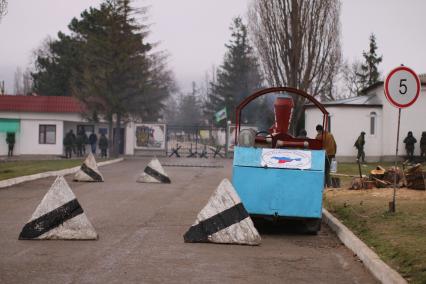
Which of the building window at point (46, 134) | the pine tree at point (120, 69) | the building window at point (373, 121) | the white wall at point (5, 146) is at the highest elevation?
the pine tree at point (120, 69)

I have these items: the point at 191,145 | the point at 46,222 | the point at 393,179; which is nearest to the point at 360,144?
the point at 191,145

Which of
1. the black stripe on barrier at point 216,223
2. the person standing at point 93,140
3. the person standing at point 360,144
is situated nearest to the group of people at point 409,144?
the person standing at point 360,144

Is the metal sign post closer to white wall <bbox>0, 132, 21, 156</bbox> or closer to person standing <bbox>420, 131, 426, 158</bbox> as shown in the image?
person standing <bbox>420, 131, 426, 158</bbox>

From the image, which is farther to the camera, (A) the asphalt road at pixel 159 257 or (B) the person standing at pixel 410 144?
(B) the person standing at pixel 410 144

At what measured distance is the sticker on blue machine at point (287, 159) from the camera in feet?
36.7

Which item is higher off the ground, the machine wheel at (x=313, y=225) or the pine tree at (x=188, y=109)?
the pine tree at (x=188, y=109)

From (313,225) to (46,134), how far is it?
141 ft

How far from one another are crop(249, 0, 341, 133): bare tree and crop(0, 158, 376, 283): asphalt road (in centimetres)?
2656

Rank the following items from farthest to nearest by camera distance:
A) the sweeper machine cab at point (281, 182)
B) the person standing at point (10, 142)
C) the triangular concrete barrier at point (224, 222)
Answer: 1. the person standing at point (10, 142)
2. the sweeper machine cab at point (281, 182)
3. the triangular concrete barrier at point (224, 222)

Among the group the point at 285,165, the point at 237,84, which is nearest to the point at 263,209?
the point at 285,165

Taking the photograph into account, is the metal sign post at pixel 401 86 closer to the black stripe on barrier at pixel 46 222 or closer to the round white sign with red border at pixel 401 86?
the round white sign with red border at pixel 401 86

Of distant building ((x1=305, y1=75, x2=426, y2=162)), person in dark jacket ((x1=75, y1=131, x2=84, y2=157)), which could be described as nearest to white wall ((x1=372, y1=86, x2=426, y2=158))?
distant building ((x1=305, y1=75, x2=426, y2=162))

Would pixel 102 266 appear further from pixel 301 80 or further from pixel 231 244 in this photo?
pixel 301 80

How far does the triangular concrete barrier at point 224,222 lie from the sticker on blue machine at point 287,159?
147 centimetres
